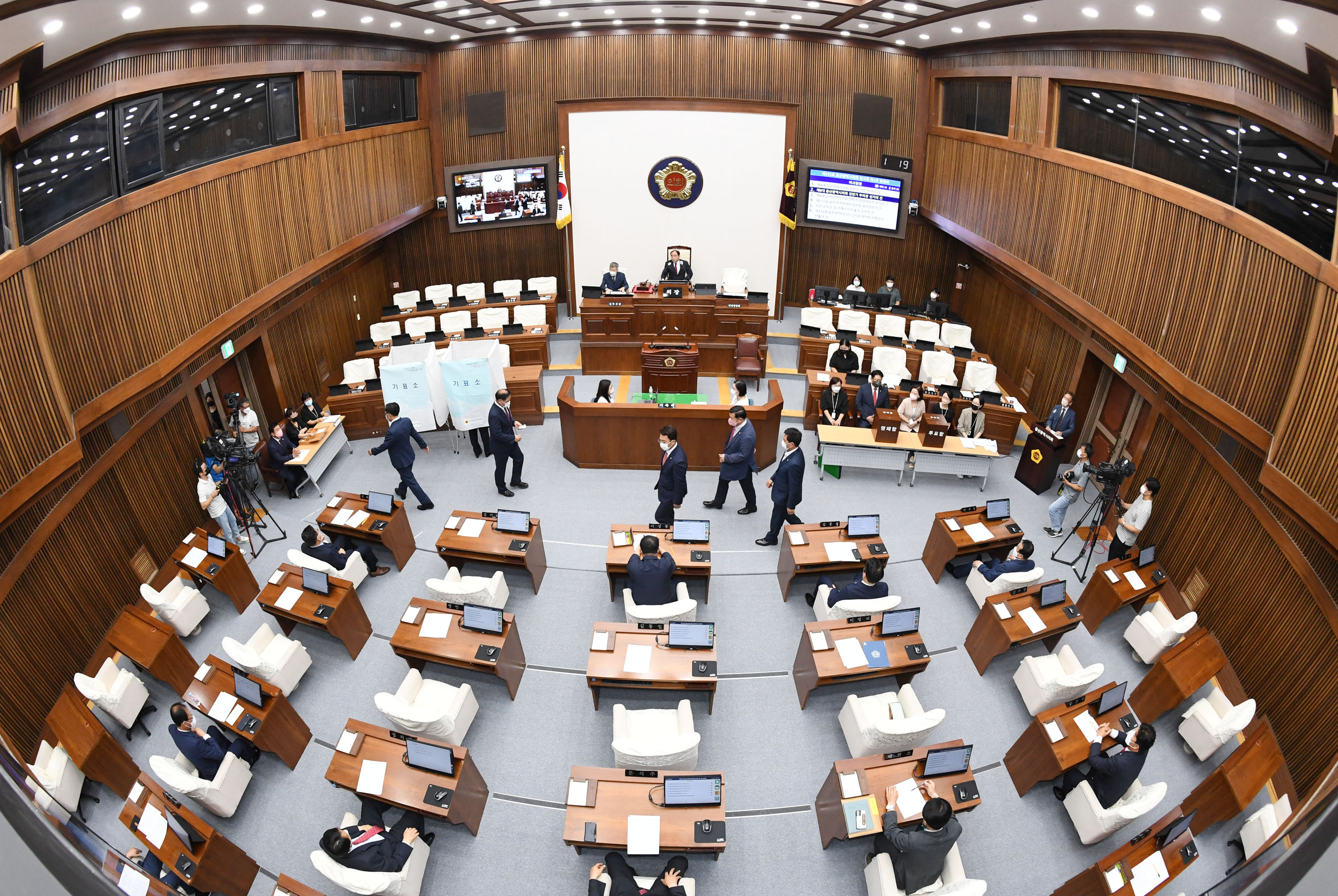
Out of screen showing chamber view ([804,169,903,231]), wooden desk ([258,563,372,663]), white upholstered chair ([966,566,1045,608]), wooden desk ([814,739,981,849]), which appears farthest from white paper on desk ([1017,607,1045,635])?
screen showing chamber view ([804,169,903,231])

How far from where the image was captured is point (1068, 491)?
817 centimetres

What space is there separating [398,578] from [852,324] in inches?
357

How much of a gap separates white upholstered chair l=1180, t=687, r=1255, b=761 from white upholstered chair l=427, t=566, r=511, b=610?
20.2ft

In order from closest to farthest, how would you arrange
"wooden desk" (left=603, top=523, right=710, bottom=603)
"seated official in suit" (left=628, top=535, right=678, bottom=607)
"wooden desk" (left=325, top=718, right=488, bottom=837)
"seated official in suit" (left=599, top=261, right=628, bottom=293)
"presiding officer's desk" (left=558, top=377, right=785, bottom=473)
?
"wooden desk" (left=325, top=718, right=488, bottom=837) < "seated official in suit" (left=628, top=535, right=678, bottom=607) < "wooden desk" (left=603, top=523, right=710, bottom=603) < "presiding officer's desk" (left=558, top=377, right=785, bottom=473) < "seated official in suit" (left=599, top=261, right=628, bottom=293)

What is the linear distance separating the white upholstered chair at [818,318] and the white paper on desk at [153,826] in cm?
1111

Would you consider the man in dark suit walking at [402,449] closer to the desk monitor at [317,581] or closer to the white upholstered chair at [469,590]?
the desk monitor at [317,581]

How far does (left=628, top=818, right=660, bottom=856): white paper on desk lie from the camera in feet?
14.6

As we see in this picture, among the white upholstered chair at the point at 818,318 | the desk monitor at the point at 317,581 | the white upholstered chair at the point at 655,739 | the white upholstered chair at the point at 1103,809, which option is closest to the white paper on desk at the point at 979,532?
the white upholstered chair at the point at 1103,809

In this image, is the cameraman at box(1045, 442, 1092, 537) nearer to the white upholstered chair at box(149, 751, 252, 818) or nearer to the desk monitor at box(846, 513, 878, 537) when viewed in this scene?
the desk monitor at box(846, 513, 878, 537)

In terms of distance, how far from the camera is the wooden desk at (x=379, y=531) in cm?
748

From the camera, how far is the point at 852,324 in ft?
41.4

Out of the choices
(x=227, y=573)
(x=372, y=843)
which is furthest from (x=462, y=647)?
(x=227, y=573)

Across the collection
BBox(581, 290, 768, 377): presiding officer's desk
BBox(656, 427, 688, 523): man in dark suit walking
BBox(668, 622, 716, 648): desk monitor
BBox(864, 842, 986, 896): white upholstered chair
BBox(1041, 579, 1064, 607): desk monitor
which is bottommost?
BBox(864, 842, 986, 896): white upholstered chair

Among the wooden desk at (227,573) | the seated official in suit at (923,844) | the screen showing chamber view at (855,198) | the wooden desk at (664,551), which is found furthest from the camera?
the screen showing chamber view at (855,198)
